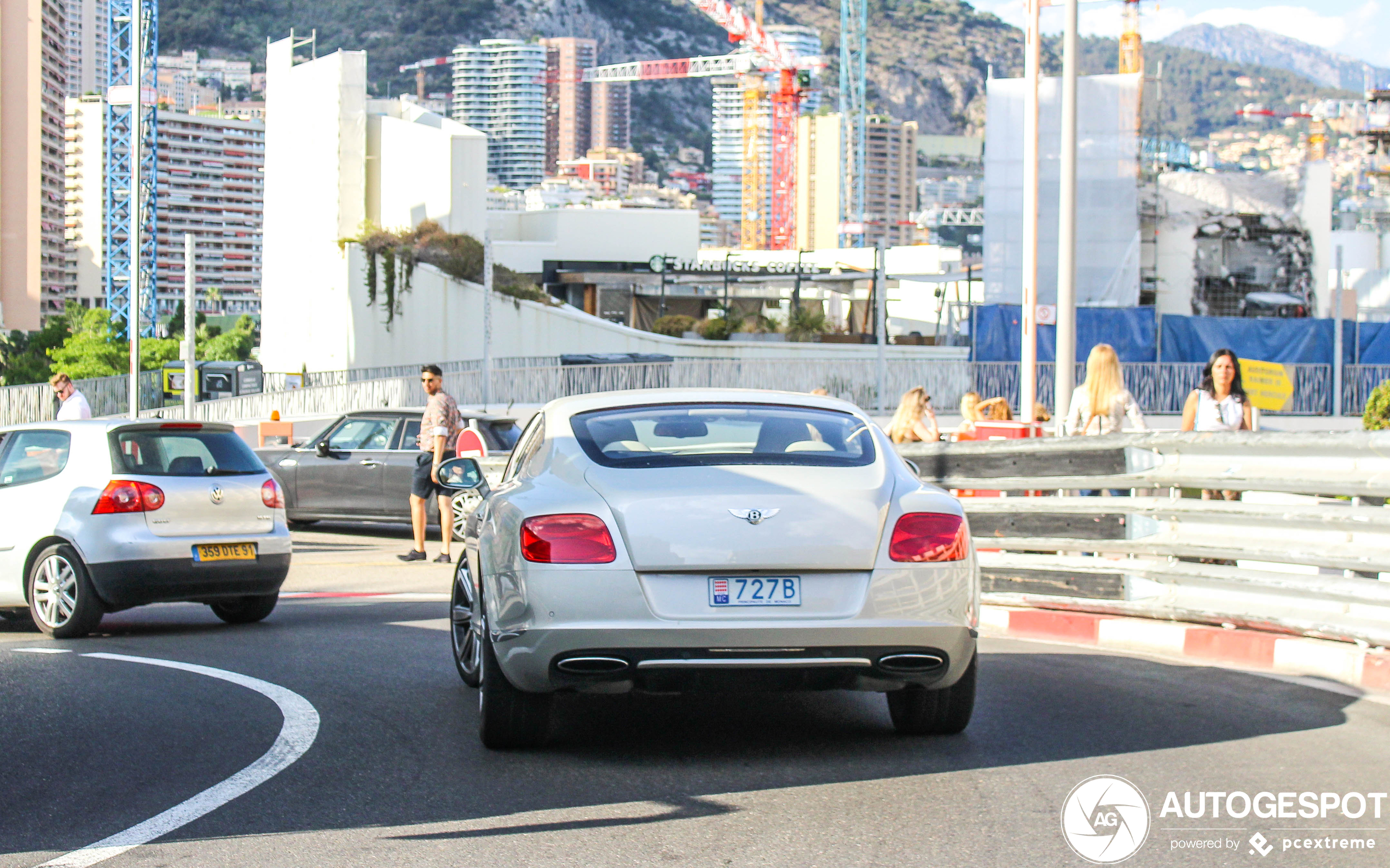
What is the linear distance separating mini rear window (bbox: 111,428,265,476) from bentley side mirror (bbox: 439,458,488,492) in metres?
3.22

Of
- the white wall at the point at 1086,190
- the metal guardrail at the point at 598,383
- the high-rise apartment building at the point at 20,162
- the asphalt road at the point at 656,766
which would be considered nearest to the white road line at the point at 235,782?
the asphalt road at the point at 656,766

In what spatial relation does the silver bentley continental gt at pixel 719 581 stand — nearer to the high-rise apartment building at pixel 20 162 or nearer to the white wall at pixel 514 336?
the white wall at pixel 514 336

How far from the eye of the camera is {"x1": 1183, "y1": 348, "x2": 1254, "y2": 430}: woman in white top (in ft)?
36.2

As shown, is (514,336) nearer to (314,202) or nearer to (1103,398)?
(314,202)

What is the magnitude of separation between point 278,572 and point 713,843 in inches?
260

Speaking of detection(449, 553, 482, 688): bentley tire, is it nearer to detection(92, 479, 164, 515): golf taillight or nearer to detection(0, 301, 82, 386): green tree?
detection(92, 479, 164, 515): golf taillight

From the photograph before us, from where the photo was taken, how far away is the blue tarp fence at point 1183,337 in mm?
38031

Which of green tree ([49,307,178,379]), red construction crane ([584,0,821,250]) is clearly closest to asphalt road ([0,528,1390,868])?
green tree ([49,307,178,379])

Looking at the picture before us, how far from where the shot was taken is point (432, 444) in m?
14.5

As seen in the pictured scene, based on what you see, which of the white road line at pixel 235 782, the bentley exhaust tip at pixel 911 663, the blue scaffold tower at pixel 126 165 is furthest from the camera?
the blue scaffold tower at pixel 126 165

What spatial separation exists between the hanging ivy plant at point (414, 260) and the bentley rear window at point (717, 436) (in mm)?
38393

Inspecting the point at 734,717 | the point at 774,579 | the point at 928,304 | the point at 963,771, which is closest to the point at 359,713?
the point at 734,717
